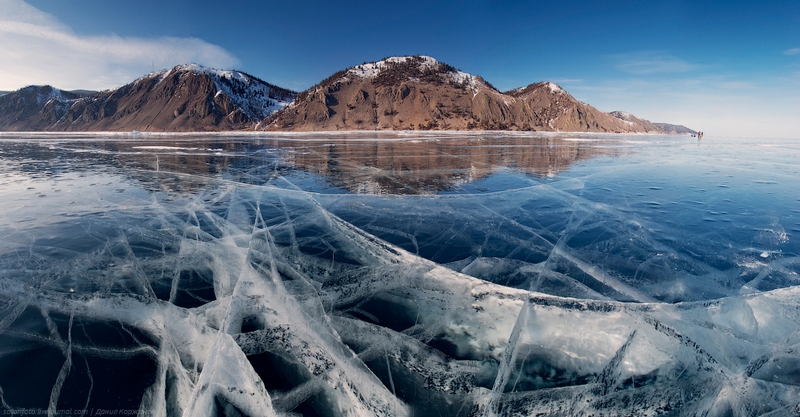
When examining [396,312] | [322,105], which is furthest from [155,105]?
[396,312]

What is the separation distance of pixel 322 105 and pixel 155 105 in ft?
322

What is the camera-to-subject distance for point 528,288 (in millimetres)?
3947

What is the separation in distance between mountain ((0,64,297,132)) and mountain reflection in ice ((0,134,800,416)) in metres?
163

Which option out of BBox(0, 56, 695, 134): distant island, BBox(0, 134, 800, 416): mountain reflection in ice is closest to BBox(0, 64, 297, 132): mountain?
BBox(0, 56, 695, 134): distant island

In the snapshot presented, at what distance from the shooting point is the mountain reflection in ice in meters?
2.49

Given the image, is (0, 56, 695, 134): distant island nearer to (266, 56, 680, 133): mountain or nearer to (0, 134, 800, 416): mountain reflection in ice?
(266, 56, 680, 133): mountain

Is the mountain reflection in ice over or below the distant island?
below

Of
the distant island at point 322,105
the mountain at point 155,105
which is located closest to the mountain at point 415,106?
the distant island at point 322,105

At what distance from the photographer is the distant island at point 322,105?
419ft

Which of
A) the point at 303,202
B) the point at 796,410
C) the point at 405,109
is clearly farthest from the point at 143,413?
the point at 405,109

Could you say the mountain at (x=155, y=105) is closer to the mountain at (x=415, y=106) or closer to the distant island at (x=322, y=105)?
the distant island at (x=322, y=105)

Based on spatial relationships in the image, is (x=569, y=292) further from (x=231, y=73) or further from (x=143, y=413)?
(x=231, y=73)

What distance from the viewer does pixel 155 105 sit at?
164 meters

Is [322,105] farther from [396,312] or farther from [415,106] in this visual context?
[396,312]
